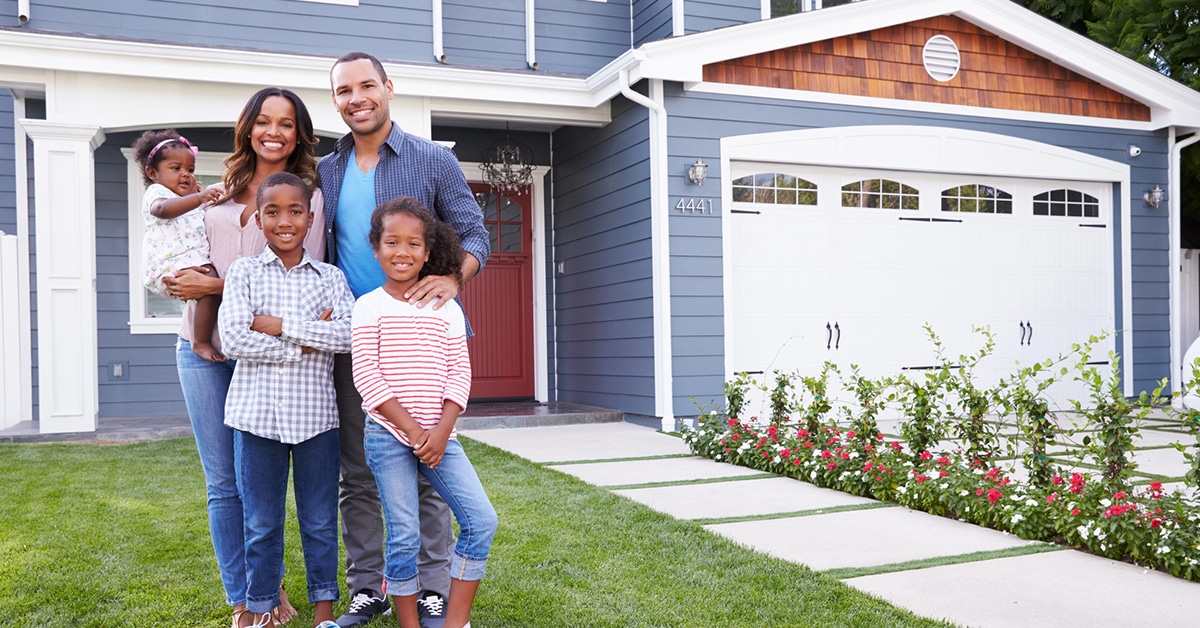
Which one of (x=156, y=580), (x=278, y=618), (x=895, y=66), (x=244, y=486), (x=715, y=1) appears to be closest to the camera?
(x=244, y=486)

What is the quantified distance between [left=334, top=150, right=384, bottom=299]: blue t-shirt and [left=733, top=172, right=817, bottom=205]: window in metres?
4.83

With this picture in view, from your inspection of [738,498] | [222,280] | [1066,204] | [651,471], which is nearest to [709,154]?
[651,471]

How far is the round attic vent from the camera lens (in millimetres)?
7444

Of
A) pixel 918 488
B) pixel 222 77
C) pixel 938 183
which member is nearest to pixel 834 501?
pixel 918 488

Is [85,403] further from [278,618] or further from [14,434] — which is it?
[278,618]

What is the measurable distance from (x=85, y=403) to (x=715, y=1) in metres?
6.06

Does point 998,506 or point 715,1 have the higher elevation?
point 715,1

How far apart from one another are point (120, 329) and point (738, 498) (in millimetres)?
5456

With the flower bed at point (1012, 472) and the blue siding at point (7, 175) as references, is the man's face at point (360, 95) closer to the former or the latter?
the flower bed at point (1012, 472)

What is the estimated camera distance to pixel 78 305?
6008 millimetres

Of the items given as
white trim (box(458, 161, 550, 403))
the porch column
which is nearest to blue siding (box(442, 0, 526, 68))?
white trim (box(458, 161, 550, 403))

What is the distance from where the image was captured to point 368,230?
245 cm

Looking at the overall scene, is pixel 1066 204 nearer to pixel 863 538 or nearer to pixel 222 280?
pixel 863 538

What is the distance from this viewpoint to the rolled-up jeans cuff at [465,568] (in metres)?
2.20
